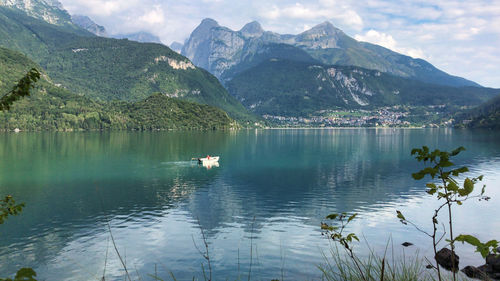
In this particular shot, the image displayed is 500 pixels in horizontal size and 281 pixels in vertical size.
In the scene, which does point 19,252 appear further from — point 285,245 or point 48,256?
point 285,245

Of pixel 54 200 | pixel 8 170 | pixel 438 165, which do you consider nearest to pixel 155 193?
pixel 54 200

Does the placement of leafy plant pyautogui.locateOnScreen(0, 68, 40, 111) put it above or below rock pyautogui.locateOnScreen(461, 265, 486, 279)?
above

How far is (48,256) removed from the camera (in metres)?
25.4

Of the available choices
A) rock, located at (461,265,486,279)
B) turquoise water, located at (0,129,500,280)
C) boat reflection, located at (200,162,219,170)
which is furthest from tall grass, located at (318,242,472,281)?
boat reflection, located at (200,162,219,170)

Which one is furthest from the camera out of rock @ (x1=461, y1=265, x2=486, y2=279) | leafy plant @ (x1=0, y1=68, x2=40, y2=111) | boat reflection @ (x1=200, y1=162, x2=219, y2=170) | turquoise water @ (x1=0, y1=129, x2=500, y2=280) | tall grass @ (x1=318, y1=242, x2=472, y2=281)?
boat reflection @ (x1=200, y1=162, x2=219, y2=170)

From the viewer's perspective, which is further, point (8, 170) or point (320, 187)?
point (8, 170)

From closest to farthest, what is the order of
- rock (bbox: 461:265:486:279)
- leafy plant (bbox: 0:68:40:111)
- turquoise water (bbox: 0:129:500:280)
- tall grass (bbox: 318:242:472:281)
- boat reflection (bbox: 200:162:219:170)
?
leafy plant (bbox: 0:68:40:111) → tall grass (bbox: 318:242:472:281) → rock (bbox: 461:265:486:279) → turquoise water (bbox: 0:129:500:280) → boat reflection (bbox: 200:162:219:170)

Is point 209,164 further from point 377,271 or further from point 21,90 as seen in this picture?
point 21,90

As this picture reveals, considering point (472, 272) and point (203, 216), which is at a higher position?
point (472, 272)

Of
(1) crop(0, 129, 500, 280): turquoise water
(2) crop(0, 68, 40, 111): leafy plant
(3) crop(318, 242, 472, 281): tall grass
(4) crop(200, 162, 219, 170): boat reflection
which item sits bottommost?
(1) crop(0, 129, 500, 280): turquoise water

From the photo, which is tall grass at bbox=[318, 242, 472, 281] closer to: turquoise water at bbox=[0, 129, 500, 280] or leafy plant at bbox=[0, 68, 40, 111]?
turquoise water at bbox=[0, 129, 500, 280]

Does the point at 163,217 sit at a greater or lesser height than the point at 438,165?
lesser

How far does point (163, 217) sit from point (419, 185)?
39.6 m

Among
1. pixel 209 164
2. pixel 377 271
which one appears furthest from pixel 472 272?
pixel 209 164
